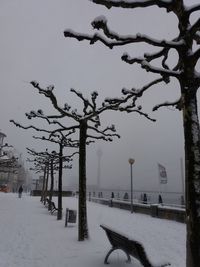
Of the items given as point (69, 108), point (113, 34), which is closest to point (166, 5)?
point (113, 34)

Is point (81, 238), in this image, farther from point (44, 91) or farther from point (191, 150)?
point (191, 150)

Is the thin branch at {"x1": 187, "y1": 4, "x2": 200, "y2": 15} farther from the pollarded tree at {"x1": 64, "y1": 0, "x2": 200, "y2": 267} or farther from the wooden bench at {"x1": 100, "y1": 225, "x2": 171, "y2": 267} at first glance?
the wooden bench at {"x1": 100, "y1": 225, "x2": 171, "y2": 267}

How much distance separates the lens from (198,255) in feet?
16.3

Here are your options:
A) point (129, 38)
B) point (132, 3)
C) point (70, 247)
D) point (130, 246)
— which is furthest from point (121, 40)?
point (70, 247)

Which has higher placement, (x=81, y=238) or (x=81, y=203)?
(x=81, y=203)

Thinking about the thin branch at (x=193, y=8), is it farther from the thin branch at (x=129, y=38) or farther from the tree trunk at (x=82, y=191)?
the tree trunk at (x=82, y=191)

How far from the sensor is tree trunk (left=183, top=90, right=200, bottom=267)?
16.5 ft

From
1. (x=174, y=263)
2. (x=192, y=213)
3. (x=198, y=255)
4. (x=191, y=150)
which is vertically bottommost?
(x=174, y=263)

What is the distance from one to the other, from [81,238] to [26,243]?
70.2 inches

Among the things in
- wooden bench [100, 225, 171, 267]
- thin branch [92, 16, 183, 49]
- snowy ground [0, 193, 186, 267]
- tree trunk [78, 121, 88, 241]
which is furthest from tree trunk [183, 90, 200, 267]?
tree trunk [78, 121, 88, 241]

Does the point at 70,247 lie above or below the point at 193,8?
below

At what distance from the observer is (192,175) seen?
16.9ft

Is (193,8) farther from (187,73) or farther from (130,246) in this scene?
(130,246)

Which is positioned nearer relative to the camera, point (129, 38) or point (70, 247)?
point (129, 38)
